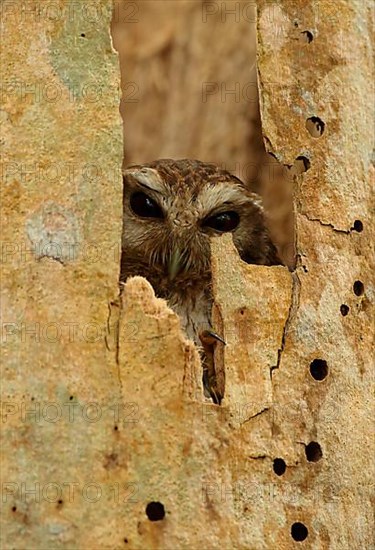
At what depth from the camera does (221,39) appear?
645 centimetres

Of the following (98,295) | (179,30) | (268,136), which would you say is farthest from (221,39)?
(98,295)

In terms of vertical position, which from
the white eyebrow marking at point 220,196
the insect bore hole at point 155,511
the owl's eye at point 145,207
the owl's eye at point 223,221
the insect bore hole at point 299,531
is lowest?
the insect bore hole at point 299,531

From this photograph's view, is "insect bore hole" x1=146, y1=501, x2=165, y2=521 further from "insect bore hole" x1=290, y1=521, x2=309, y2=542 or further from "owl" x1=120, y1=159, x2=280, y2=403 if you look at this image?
"owl" x1=120, y1=159, x2=280, y2=403

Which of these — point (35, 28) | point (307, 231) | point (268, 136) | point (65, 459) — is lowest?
point (65, 459)

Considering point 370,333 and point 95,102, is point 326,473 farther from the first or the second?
point 95,102

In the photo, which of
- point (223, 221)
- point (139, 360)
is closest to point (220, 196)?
point (223, 221)

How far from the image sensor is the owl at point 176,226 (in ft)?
12.6

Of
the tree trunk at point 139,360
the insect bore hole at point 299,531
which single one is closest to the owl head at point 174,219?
the tree trunk at point 139,360

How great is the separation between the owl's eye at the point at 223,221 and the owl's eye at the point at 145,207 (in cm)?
17

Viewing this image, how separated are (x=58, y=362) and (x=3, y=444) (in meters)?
0.24

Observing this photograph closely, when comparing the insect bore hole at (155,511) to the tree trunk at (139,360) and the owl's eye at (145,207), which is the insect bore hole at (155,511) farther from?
the owl's eye at (145,207)

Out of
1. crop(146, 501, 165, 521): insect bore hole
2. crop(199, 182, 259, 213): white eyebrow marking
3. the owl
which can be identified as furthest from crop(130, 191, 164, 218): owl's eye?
crop(146, 501, 165, 521): insect bore hole

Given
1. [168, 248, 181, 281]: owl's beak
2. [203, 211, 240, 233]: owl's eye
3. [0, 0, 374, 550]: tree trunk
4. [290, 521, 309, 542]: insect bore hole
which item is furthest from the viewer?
[203, 211, 240, 233]: owl's eye

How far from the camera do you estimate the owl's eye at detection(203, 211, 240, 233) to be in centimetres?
394
